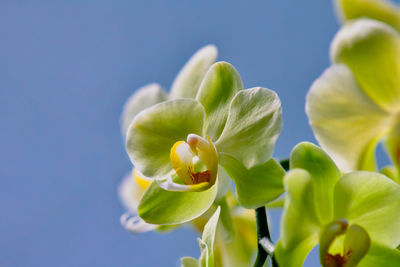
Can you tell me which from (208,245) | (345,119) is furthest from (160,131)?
(345,119)

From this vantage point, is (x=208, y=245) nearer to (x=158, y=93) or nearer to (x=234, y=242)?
(x=234, y=242)

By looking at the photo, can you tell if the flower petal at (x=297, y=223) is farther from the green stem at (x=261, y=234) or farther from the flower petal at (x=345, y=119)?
the flower petal at (x=345, y=119)

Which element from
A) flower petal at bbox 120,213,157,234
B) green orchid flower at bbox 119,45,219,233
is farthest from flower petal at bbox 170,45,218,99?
flower petal at bbox 120,213,157,234

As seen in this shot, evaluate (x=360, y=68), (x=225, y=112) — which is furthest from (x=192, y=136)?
(x=360, y=68)

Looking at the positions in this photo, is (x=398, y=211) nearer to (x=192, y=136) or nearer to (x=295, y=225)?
(x=295, y=225)

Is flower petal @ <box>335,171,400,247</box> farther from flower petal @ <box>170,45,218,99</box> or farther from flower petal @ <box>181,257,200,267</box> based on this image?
flower petal @ <box>170,45,218,99</box>

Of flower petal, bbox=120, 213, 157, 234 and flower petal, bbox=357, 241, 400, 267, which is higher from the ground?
flower petal, bbox=120, 213, 157, 234

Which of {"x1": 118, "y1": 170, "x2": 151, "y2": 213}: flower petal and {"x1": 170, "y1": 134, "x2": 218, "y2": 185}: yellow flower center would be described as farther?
{"x1": 118, "y1": 170, "x2": 151, "y2": 213}: flower petal

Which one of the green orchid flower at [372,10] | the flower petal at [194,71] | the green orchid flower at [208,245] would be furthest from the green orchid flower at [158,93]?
the green orchid flower at [372,10]

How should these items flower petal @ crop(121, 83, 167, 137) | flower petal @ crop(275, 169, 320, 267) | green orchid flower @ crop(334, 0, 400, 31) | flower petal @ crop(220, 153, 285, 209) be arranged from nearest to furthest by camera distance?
flower petal @ crop(275, 169, 320, 267)
flower petal @ crop(220, 153, 285, 209)
green orchid flower @ crop(334, 0, 400, 31)
flower petal @ crop(121, 83, 167, 137)
